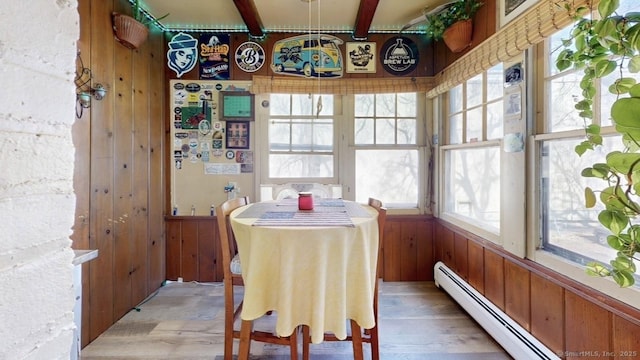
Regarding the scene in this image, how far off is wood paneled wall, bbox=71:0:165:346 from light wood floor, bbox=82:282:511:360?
0.18 meters

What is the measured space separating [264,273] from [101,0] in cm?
219

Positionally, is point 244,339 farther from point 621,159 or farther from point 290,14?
point 290,14

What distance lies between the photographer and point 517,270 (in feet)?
6.29

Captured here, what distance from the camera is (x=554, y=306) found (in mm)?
1632

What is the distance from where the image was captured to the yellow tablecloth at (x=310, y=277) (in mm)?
1441

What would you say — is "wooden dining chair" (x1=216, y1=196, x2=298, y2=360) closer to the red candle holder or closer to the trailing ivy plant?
the red candle holder

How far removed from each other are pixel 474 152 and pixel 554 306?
1249 millimetres

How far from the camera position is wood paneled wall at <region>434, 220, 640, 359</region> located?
131cm

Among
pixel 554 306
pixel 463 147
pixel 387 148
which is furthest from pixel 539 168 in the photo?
pixel 387 148

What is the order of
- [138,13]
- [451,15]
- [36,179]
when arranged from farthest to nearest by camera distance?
[138,13] < [451,15] < [36,179]

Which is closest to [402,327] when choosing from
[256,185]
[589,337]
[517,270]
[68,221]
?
[517,270]

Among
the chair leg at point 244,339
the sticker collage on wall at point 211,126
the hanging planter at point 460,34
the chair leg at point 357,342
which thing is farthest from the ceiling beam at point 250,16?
the chair leg at point 357,342

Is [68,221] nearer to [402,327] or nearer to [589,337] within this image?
[589,337]

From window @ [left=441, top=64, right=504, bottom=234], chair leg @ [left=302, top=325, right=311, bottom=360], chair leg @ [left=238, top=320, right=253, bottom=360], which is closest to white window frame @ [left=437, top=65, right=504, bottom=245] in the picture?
window @ [left=441, top=64, right=504, bottom=234]
